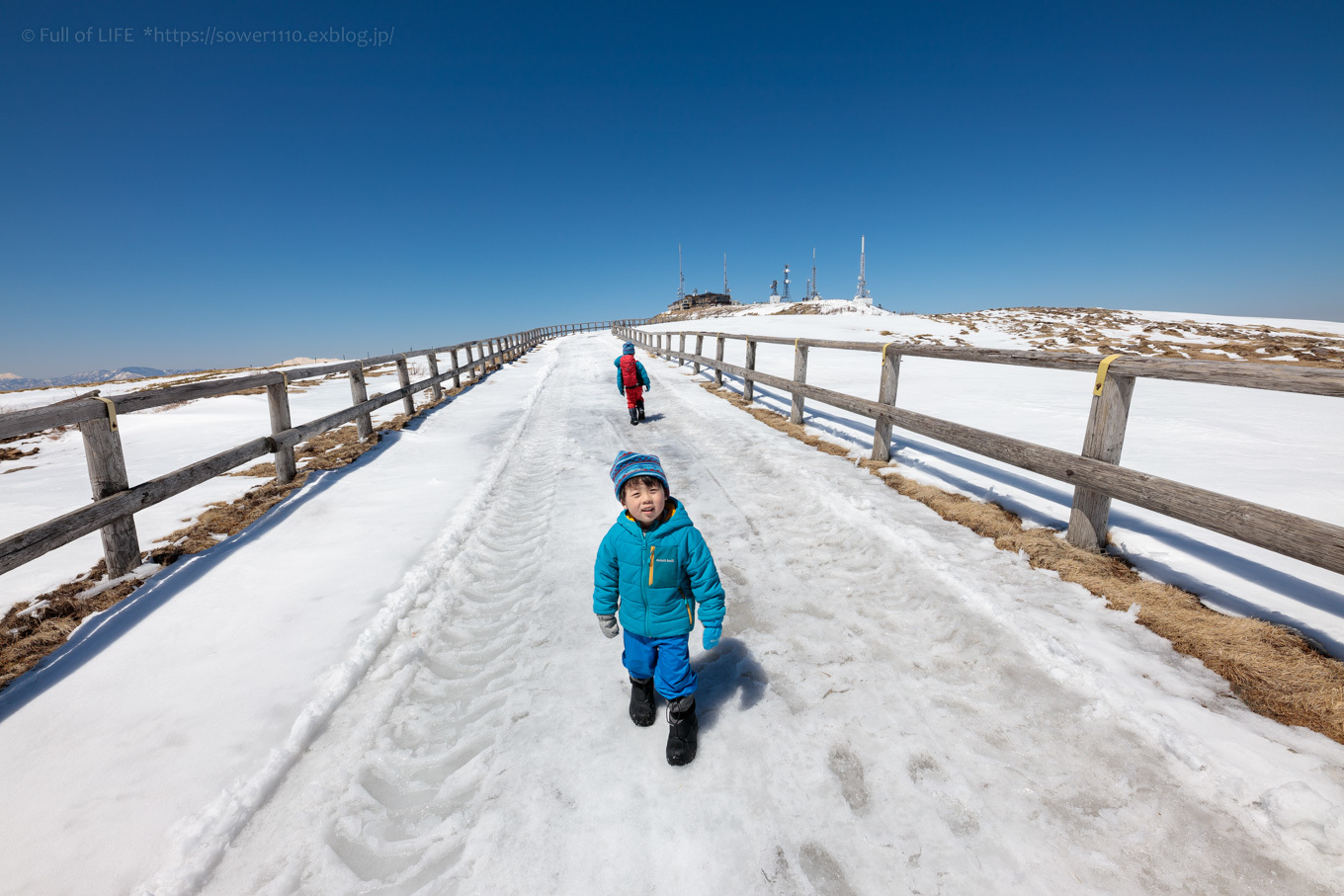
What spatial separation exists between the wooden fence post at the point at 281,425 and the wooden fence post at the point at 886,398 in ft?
22.4

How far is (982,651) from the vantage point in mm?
2686

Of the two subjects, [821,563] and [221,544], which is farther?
[221,544]

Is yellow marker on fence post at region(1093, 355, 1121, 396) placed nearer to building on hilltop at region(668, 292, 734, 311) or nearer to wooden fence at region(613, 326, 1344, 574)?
wooden fence at region(613, 326, 1344, 574)

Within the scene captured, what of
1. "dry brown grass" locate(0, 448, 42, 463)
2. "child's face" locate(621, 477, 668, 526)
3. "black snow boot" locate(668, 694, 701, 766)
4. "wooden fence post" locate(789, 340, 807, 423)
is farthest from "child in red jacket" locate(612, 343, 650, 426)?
"dry brown grass" locate(0, 448, 42, 463)

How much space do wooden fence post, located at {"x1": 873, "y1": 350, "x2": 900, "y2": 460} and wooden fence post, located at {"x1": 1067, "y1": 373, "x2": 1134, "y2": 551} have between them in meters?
2.41

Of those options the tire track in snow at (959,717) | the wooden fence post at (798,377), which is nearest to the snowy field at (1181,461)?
the wooden fence post at (798,377)

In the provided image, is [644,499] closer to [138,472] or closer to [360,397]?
[360,397]

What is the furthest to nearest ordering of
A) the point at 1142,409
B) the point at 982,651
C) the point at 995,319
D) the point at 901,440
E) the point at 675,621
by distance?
the point at 995,319
the point at 1142,409
the point at 901,440
the point at 982,651
the point at 675,621

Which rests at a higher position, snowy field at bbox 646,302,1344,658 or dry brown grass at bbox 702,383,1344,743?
snowy field at bbox 646,302,1344,658

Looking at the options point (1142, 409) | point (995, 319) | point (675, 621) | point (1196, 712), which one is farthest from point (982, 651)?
point (995, 319)

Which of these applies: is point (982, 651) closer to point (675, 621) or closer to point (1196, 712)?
point (1196, 712)

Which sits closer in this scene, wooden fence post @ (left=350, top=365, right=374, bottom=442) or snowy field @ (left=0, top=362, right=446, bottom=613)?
snowy field @ (left=0, top=362, right=446, bottom=613)

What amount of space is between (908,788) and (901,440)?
18.3 feet

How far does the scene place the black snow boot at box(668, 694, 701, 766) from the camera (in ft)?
6.96
